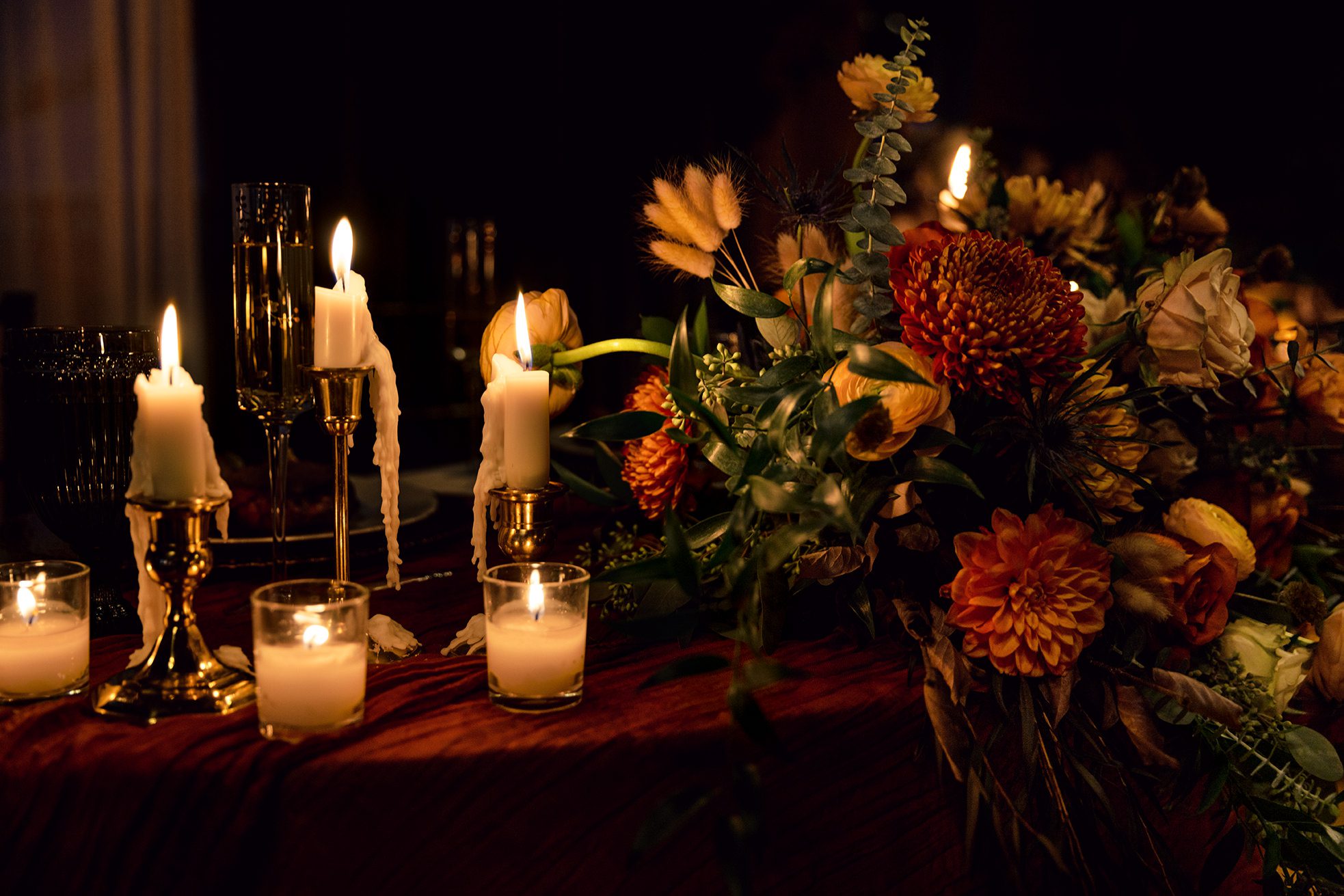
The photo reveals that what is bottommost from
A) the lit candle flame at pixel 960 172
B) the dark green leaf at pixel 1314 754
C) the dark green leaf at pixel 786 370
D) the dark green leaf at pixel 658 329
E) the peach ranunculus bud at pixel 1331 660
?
the dark green leaf at pixel 1314 754

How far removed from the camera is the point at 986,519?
2.67 ft

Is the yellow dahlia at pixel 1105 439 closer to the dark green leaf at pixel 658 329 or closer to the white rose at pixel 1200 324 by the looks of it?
the white rose at pixel 1200 324

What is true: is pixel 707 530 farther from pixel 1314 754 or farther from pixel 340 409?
pixel 1314 754

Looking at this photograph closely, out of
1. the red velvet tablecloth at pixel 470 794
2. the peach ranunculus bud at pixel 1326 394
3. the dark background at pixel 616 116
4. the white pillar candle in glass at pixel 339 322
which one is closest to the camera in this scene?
the red velvet tablecloth at pixel 470 794

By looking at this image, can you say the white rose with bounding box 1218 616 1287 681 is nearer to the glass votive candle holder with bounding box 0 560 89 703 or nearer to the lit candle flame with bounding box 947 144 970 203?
the lit candle flame with bounding box 947 144 970 203

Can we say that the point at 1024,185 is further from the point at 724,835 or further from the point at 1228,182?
the point at 1228,182

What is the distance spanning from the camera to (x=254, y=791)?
0.57 m

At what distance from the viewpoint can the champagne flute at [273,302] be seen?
0.76m

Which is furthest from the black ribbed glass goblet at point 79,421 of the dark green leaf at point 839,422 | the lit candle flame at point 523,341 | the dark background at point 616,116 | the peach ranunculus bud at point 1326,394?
the dark background at point 616,116

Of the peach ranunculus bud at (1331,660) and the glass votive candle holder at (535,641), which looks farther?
the peach ranunculus bud at (1331,660)

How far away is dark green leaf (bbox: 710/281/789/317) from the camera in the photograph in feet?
2.69

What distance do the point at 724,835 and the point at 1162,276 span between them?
2.07 feet

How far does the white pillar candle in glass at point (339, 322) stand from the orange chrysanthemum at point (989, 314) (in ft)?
1.32

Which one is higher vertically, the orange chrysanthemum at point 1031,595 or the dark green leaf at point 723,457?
the dark green leaf at point 723,457
